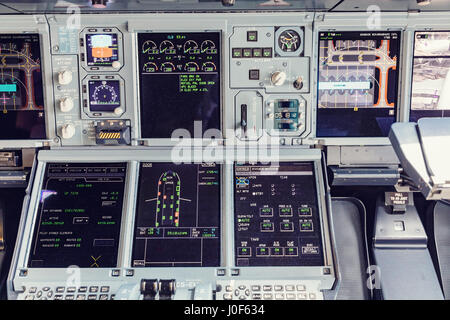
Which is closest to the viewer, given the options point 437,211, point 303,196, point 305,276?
point 305,276

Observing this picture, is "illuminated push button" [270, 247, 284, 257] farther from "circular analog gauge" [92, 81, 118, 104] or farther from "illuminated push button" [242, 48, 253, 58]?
"circular analog gauge" [92, 81, 118, 104]

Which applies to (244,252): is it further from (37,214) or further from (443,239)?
(443,239)

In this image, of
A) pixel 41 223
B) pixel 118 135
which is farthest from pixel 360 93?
pixel 41 223

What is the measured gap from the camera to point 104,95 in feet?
11.4

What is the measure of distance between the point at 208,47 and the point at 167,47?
0.94ft

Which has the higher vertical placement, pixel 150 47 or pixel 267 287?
pixel 150 47

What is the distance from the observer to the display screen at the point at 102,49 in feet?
11.2

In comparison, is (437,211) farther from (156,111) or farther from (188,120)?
(156,111)

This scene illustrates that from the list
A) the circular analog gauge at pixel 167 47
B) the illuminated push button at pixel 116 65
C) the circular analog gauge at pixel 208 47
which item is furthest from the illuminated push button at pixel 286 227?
the illuminated push button at pixel 116 65

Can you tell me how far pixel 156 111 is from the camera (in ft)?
11.4

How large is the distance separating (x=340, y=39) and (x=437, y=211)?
4.91 ft

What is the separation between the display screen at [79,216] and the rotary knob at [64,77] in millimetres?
572

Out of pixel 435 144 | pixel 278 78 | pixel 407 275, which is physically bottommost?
pixel 407 275

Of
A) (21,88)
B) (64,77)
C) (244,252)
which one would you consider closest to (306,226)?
(244,252)
